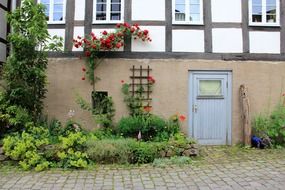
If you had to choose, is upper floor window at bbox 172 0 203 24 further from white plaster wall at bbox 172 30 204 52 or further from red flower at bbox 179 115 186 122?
red flower at bbox 179 115 186 122

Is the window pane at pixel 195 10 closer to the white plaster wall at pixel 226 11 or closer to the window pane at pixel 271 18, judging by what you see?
the white plaster wall at pixel 226 11

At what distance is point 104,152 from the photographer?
266 inches

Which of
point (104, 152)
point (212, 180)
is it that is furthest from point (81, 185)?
point (212, 180)

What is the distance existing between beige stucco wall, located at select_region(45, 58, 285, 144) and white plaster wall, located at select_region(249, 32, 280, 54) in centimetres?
35

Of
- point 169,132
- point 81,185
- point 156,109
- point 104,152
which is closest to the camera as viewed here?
point 81,185

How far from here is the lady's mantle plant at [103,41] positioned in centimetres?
859

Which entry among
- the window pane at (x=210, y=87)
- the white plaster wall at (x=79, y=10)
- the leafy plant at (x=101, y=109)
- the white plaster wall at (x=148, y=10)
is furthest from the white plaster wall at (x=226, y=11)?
the leafy plant at (x=101, y=109)

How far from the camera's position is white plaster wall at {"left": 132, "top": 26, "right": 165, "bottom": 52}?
29.2 feet

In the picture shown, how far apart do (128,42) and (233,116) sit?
345 cm

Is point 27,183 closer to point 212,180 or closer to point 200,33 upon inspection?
point 212,180

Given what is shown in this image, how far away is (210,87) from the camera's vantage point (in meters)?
9.02

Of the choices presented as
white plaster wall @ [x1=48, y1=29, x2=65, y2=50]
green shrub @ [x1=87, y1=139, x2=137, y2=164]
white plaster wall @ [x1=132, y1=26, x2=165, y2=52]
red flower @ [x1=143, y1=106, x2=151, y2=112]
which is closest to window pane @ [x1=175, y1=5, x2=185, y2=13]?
white plaster wall @ [x1=132, y1=26, x2=165, y2=52]

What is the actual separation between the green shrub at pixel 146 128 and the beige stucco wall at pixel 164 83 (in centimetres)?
56

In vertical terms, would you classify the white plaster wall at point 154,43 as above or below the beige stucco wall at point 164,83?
above
